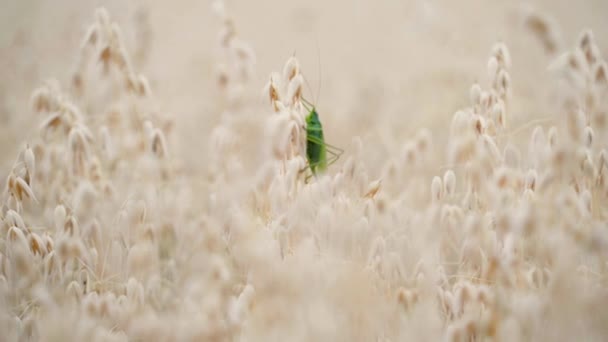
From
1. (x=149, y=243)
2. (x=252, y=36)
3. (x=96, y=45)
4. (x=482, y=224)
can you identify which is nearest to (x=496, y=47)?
(x=482, y=224)

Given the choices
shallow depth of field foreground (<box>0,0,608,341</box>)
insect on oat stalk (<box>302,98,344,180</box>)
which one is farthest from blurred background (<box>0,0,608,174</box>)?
insect on oat stalk (<box>302,98,344,180</box>)

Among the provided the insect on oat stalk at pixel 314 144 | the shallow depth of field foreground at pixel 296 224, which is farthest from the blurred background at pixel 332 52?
the insect on oat stalk at pixel 314 144

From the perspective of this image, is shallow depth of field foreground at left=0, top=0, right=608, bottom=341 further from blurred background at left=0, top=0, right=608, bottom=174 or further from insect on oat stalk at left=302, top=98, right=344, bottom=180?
blurred background at left=0, top=0, right=608, bottom=174

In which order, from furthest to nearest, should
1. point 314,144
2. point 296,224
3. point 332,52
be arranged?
1. point 332,52
2. point 314,144
3. point 296,224

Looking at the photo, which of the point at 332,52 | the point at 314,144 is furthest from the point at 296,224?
the point at 332,52

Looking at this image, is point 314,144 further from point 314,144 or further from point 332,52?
point 332,52

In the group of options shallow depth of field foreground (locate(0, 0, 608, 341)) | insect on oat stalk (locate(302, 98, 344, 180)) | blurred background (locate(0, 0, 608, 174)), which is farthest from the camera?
blurred background (locate(0, 0, 608, 174))

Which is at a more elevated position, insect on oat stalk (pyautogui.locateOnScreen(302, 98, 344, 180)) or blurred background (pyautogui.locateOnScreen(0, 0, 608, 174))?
blurred background (pyautogui.locateOnScreen(0, 0, 608, 174))

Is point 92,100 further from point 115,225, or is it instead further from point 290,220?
point 290,220

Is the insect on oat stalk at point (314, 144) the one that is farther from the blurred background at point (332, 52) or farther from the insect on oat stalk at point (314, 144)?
the blurred background at point (332, 52)

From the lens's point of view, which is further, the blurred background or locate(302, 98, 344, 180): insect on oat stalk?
the blurred background
